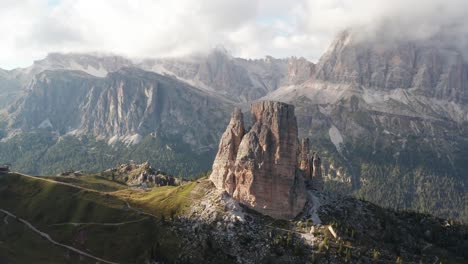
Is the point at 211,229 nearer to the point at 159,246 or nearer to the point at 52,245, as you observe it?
the point at 159,246

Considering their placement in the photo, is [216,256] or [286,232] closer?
[216,256]

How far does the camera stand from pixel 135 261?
182m

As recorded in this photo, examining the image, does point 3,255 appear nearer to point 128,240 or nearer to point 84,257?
point 84,257

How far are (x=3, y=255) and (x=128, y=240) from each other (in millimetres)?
44679

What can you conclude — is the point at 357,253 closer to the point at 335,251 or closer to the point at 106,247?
the point at 335,251

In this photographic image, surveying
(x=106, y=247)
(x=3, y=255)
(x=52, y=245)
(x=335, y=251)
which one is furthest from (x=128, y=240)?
(x=335, y=251)

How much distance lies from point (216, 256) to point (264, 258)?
1789 cm

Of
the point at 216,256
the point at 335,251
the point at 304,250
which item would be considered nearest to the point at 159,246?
the point at 216,256

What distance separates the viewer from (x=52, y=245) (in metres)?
194

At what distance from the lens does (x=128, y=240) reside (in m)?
193

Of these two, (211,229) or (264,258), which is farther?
(211,229)

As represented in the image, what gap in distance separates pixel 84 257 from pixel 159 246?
2814 cm

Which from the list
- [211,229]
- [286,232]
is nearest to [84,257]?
[211,229]

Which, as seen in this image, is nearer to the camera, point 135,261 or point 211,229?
point 135,261
